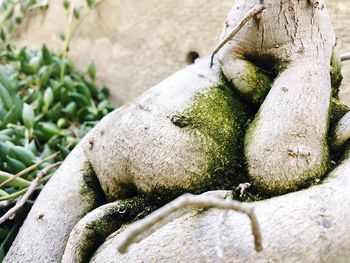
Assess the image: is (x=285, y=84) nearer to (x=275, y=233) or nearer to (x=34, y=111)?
(x=275, y=233)

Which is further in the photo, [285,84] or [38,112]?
[38,112]

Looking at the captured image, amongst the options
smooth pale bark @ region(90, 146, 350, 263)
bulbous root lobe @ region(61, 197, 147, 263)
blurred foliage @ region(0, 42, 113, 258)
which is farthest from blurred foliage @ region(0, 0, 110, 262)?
smooth pale bark @ region(90, 146, 350, 263)

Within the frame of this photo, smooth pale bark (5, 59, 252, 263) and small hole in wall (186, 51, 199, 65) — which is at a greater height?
smooth pale bark (5, 59, 252, 263)

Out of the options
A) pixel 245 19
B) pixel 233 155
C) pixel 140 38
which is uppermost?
pixel 245 19

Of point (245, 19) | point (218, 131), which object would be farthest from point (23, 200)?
point (245, 19)

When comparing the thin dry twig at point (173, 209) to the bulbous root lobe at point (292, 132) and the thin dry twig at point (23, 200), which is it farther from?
the thin dry twig at point (23, 200)

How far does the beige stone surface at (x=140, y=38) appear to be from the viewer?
1620 mm

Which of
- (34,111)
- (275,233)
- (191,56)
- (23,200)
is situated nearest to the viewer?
(275,233)

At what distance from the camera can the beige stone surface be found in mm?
1620

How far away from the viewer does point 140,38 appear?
1.83 meters

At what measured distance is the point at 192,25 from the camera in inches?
64.8

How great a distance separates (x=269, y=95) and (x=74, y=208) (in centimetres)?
42

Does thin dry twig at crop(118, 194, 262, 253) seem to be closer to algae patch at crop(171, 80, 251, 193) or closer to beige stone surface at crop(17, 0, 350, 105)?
algae patch at crop(171, 80, 251, 193)

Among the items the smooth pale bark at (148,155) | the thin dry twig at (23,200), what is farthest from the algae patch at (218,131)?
the thin dry twig at (23,200)
